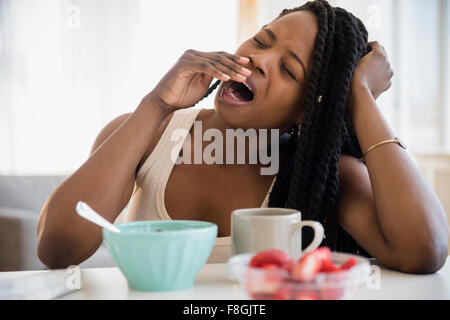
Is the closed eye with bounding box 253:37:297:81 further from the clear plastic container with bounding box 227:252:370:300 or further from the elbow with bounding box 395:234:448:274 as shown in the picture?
the clear plastic container with bounding box 227:252:370:300

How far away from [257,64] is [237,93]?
10cm

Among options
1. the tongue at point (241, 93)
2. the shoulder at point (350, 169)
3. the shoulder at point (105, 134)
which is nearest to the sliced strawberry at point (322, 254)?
the shoulder at point (350, 169)

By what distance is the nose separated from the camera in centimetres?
101

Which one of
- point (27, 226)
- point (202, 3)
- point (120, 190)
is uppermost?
point (202, 3)

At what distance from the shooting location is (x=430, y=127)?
3064 mm

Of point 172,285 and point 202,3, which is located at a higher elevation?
point 202,3

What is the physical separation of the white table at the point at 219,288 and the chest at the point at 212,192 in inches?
13.2

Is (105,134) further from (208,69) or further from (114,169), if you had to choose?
(208,69)

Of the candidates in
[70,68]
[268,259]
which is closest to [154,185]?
[268,259]

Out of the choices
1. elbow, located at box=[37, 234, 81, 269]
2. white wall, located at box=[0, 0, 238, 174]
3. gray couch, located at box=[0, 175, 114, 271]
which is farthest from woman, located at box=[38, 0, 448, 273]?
white wall, located at box=[0, 0, 238, 174]

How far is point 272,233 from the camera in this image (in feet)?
2.12
